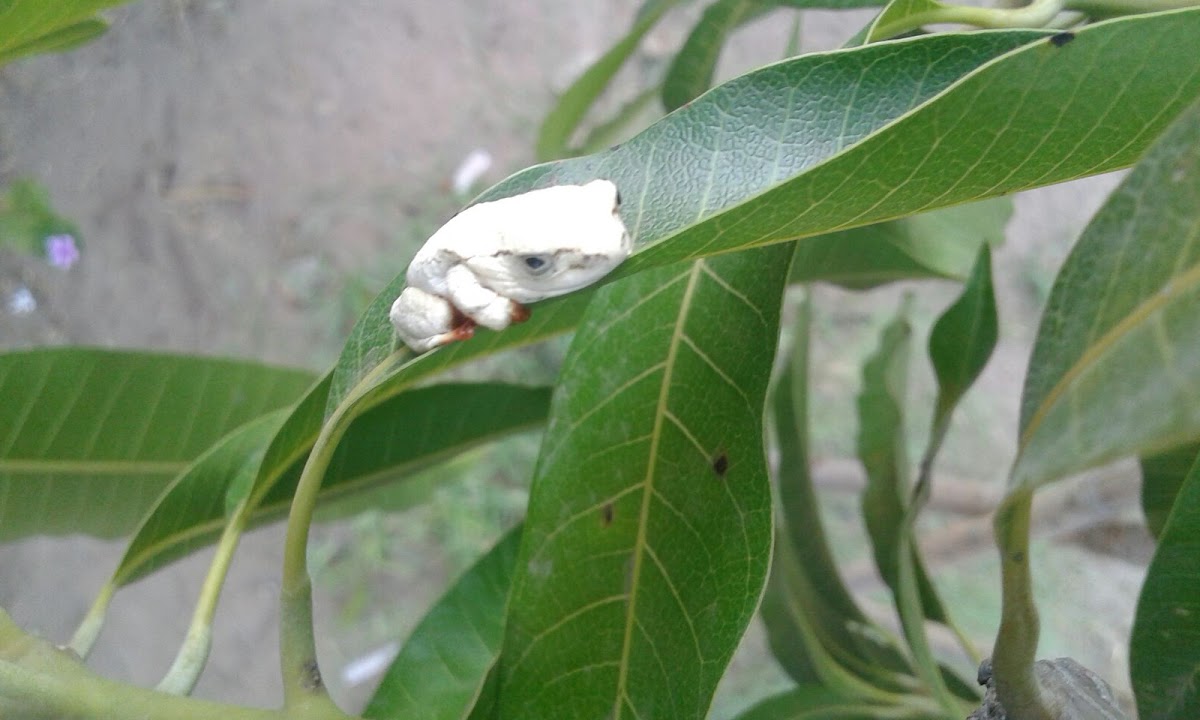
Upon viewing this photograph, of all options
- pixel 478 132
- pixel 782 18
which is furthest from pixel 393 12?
pixel 782 18

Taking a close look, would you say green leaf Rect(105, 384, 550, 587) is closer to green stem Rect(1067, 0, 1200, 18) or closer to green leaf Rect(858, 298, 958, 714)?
green leaf Rect(858, 298, 958, 714)

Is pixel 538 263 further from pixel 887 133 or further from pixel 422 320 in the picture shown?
pixel 887 133

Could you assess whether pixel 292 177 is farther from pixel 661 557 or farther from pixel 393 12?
pixel 661 557

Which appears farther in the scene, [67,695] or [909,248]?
[909,248]

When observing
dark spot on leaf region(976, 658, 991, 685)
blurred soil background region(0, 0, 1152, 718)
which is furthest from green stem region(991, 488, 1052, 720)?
blurred soil background region(0, 0, 1152, 718)

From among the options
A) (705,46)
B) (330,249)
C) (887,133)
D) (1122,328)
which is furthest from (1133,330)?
(330,249)

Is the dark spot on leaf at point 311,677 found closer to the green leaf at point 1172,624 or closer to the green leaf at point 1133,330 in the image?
the green leaf at point 1133,330

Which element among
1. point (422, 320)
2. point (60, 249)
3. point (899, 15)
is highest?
point (899, 15)

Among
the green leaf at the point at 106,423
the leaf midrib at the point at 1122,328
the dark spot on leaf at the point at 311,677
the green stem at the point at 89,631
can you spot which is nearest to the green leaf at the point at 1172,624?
the leaf midrib at the point at 1122,328
